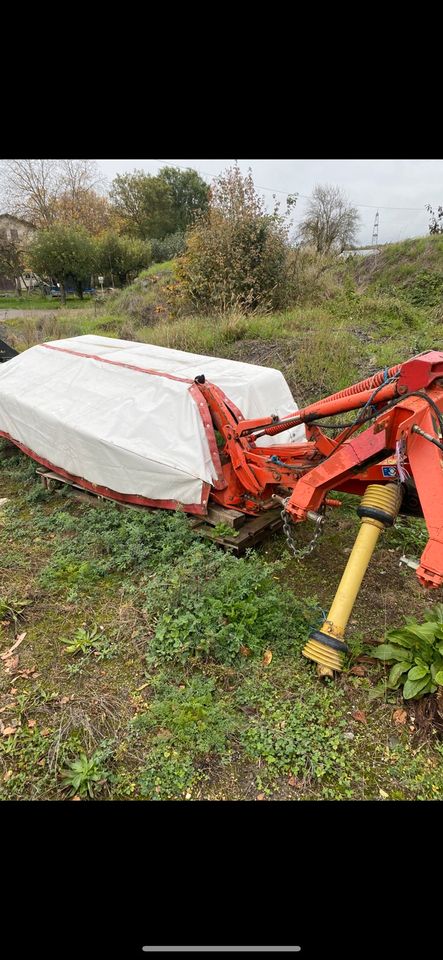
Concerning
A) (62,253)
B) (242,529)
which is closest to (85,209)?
(62,253)

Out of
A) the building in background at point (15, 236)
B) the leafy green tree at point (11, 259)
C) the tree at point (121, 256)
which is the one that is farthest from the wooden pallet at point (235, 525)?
the building in background at point (15, 236)

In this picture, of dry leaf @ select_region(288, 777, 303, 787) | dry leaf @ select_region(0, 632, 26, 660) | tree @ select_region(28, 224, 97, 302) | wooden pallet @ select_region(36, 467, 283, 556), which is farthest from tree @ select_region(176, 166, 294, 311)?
tree @ select_region(28, 224, 97, 302)

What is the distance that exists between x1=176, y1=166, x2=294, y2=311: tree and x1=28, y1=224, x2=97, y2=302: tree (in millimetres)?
12615

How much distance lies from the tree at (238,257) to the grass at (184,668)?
7136 mm

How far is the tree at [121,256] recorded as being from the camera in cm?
2397

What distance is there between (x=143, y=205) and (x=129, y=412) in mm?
33385

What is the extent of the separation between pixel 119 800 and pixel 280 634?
1.45 metres

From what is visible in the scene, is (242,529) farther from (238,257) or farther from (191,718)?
(238,257)

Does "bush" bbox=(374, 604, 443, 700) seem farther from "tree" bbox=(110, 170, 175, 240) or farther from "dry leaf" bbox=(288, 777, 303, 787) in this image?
"tree" bbox=(110, 170, 175, 240)

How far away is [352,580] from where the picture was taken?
10.2ft

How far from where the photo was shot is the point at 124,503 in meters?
4.95

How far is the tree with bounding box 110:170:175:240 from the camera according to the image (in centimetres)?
3222

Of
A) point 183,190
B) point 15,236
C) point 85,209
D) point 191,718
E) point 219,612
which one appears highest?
point 183,190
